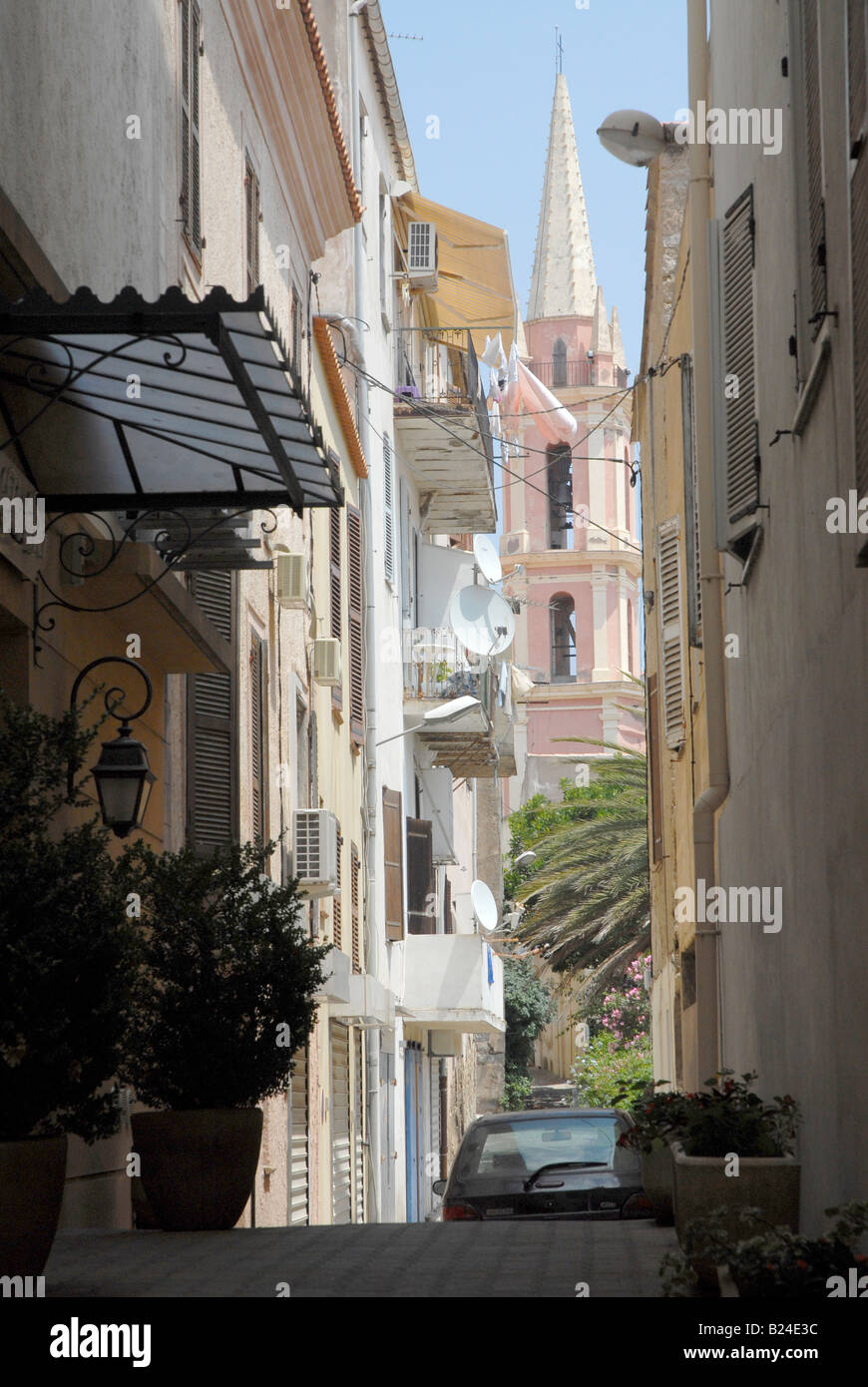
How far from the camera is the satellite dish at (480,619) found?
2897cm

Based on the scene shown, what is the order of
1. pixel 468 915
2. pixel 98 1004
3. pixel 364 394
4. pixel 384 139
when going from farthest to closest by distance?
pixel 468 915 → pixel 384 139 → pixel 364 394 → pixel 98 1004

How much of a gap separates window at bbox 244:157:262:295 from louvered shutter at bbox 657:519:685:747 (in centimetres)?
455

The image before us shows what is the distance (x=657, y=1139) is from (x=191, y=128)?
8740 mm

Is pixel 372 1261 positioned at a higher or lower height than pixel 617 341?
lower

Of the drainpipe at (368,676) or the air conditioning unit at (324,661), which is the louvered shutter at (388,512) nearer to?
the drainpipe at (368,676)

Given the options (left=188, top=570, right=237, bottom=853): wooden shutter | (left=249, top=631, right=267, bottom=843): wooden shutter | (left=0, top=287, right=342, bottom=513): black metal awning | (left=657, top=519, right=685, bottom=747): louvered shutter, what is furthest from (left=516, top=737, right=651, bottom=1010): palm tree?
(left=0, top=287, right=342, bottom=513): black metal awning

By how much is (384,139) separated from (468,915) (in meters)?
15.2

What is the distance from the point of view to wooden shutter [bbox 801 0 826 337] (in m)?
7.49

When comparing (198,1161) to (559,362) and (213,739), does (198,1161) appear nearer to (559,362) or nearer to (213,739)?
(213,739)

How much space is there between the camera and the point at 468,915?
38.5 m

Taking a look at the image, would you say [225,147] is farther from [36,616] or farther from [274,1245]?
[274,1245]

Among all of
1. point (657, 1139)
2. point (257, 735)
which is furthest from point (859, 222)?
point (257, 735)

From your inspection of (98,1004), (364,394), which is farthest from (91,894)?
(364,394)

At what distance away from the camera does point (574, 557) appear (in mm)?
75250
